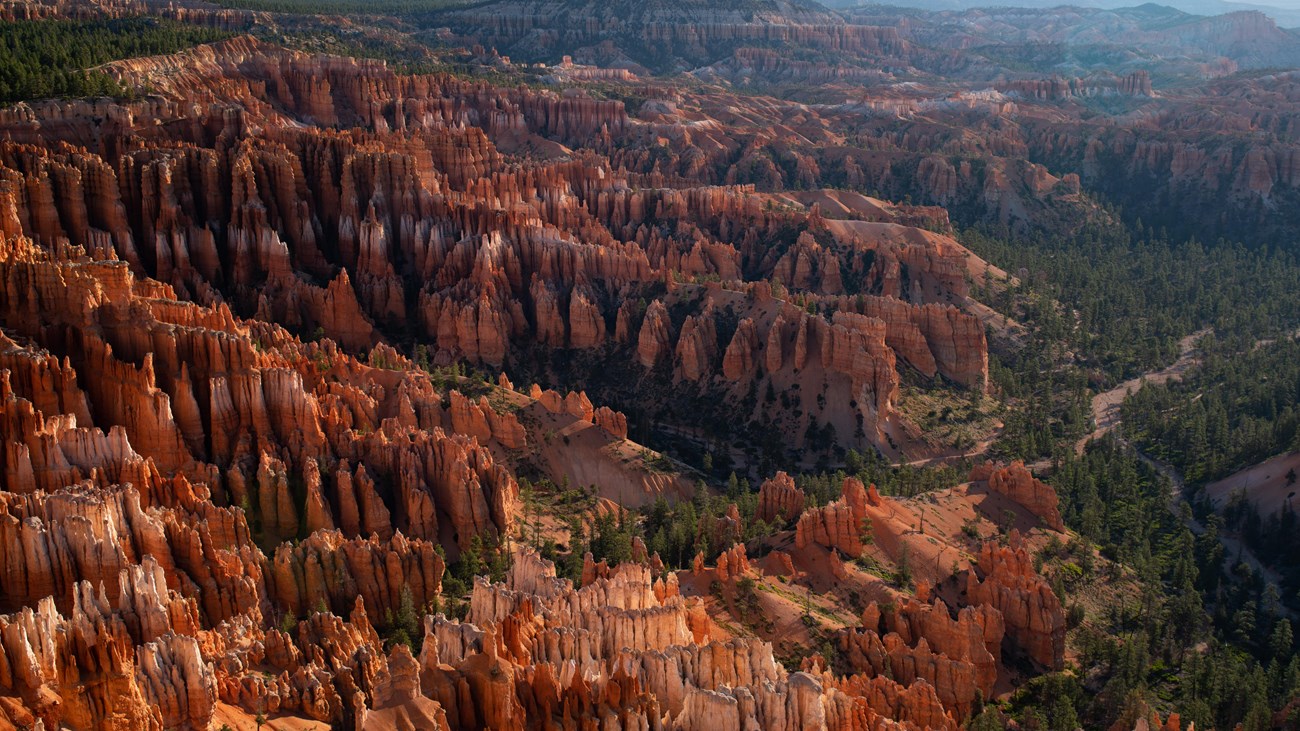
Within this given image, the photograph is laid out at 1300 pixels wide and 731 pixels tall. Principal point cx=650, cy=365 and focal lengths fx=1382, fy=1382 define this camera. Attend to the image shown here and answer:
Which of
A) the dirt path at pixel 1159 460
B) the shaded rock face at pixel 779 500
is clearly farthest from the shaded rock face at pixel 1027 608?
the dirt path at pixel 1159 460

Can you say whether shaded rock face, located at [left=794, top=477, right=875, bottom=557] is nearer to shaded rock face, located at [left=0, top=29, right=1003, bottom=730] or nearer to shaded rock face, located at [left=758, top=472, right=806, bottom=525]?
shaded rock face, located at [left=0, top=29, right=1003, bottom=730]

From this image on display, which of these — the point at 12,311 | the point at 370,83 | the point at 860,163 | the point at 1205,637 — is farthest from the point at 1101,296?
the point at 12,311

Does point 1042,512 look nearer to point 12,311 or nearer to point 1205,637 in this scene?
point 1205,637

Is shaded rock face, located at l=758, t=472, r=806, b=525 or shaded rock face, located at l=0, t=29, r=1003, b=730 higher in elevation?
shaded rock face, located at l=0, t=29, r=1003, b=730

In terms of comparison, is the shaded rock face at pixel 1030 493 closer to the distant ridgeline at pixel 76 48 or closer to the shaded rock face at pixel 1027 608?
the shaded rock face at pixel 1027 608

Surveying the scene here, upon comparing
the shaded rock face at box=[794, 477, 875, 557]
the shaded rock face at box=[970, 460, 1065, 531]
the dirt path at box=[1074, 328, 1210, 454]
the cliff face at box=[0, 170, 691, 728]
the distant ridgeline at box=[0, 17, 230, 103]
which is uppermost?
the distant ridgeline at box=[0, 17, 230, 103]

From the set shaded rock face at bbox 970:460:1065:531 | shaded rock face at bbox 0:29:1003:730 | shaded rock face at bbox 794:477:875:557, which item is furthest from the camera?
shaded rock face at bbox 970:460:1065:531

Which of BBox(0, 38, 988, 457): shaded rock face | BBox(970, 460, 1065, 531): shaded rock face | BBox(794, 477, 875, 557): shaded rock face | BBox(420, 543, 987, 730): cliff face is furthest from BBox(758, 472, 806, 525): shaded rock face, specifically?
BBox(420, 543, 987, 730): cliff face

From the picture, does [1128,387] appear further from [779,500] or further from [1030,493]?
[779,500]

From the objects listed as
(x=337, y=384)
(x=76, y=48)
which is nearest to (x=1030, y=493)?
A: (x=337, y=384)
